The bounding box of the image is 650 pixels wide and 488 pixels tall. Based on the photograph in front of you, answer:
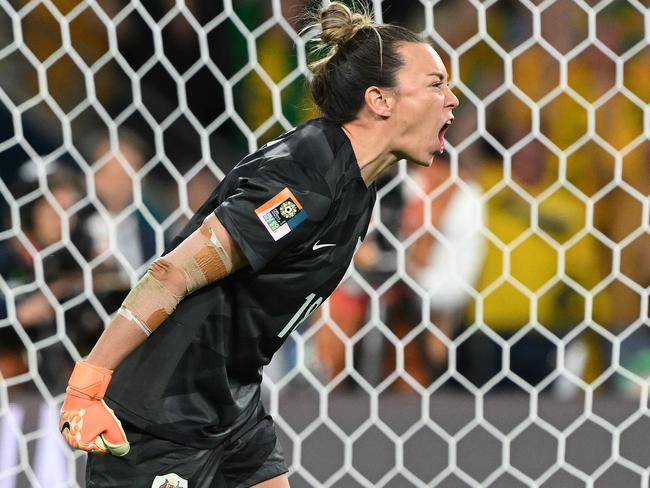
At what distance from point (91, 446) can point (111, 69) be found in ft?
4.82

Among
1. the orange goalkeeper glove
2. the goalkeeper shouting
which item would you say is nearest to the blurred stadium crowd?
the goalkeeper shouting

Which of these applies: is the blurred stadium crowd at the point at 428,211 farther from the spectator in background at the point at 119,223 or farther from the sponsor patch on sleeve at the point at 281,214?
the sponsor patch on sleeve at the point at 281,214

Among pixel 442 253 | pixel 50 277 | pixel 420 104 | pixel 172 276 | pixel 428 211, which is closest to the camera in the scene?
pixel 172 276

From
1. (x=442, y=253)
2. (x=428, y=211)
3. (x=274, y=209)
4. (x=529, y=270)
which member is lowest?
(x=529, y=270)

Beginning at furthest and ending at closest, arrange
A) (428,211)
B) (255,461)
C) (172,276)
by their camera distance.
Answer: (428,211) < (255,461) < (172,276)

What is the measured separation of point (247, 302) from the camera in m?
1.15

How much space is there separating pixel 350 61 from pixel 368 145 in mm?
101

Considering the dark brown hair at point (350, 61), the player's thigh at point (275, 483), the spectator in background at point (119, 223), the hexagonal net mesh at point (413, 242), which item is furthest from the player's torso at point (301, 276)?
the spectator in background at point (119, 223)

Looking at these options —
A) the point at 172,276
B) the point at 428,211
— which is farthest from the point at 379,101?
the point at 428,211

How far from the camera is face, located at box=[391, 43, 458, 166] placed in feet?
3.81

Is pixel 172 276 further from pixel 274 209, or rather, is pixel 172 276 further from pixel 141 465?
pixel 141 465

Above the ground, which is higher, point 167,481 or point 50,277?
point 167,481

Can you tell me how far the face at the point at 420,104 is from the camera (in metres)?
1.16

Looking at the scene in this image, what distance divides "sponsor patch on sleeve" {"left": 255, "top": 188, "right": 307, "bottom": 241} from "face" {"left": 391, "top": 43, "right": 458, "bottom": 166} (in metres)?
0.17
